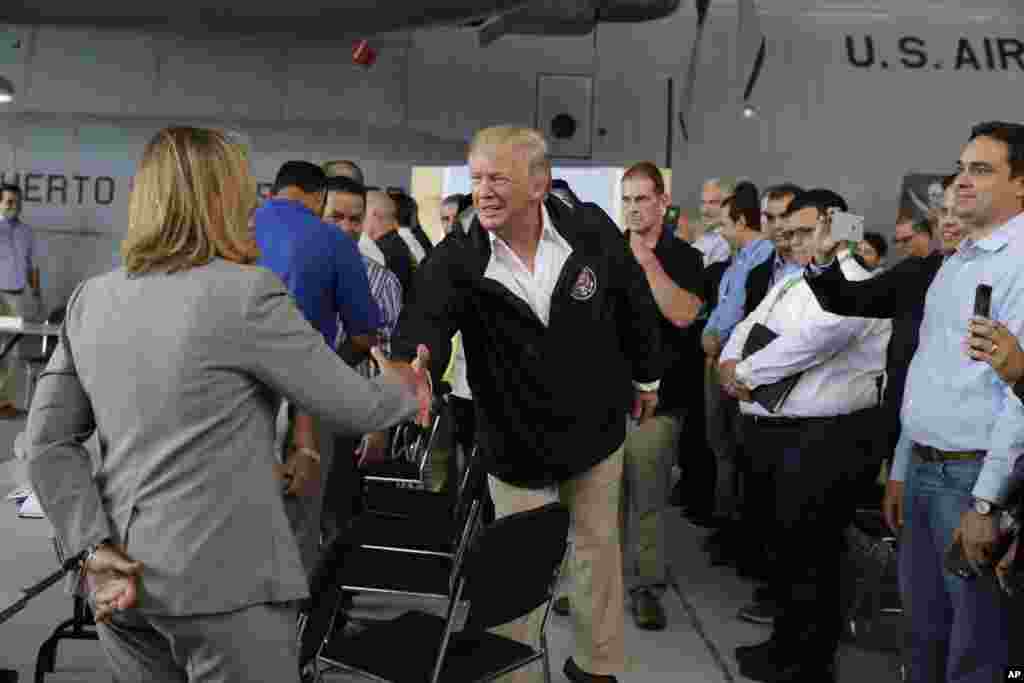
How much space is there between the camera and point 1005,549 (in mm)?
2371

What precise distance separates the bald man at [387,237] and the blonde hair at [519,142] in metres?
3.04

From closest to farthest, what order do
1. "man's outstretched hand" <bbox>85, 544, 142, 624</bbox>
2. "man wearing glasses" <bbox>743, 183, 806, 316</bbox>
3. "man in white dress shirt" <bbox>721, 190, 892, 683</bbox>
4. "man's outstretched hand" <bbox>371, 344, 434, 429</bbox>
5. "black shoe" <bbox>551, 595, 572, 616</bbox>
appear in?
"man's outstretched hand" <bbox>85, 544, 142, 624</bbox> → "man's outstretched hand" <bbox>371, 344, 434, 429</bbox> → "man in white dress shirt" <bbox>721, 190, 892, 683</bbox> → "man wearing glasses" <bbox>743, 183, 806, 316</bbox> → "black shoe" <bbox>551, 595, 572, 616</bbox>

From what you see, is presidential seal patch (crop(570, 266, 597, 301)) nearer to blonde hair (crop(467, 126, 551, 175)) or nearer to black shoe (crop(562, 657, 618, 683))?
blonde hair (crop(467, 126, 551, 175))

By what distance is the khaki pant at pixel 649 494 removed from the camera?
4371 mm

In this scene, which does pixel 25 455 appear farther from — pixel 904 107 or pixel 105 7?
pixel 904 107

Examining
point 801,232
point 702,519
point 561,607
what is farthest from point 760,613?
point 702,519

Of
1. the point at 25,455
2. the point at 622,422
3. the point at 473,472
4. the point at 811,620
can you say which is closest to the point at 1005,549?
the point at 622,422

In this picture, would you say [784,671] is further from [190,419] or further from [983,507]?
[190,419]

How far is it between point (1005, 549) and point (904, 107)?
30.2 ft

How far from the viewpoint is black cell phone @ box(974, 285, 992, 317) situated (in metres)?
2.18

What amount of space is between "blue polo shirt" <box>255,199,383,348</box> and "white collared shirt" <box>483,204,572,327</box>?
901mm

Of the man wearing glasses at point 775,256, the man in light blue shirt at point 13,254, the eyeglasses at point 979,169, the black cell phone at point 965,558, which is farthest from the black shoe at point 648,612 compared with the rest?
the man in light blue shirt at point 13,254

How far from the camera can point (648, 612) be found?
14.2 ft

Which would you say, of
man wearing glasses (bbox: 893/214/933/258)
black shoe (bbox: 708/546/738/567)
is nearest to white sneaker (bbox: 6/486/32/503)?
black shoe (bbox: 708/546/738/567)
